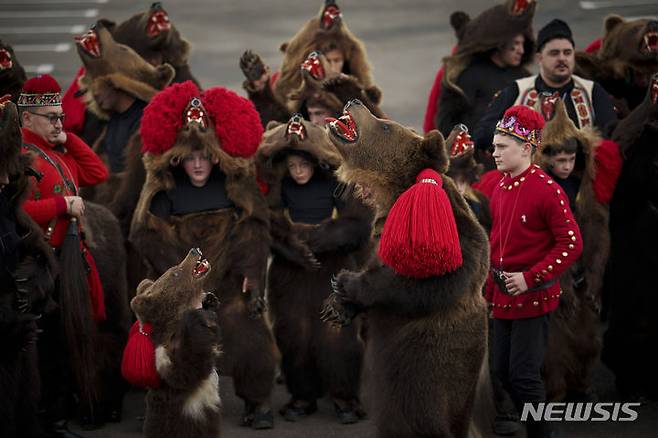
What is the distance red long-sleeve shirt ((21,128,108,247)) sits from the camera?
6441mm

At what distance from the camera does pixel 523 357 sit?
19.5ft

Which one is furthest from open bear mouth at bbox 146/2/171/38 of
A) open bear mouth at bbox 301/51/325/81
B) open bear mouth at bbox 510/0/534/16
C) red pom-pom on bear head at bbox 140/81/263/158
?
open bear mouth at bbox 510/0/534/16

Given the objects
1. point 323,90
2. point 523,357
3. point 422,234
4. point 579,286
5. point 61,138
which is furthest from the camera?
point 323,90

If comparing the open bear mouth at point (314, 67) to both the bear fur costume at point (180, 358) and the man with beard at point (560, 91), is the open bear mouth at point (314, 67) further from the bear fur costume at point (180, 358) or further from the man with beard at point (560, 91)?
the bear fur costume at point (180, 358)

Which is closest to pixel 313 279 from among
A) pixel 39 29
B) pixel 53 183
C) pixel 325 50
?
pixel 53 183

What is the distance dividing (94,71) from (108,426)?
265 centimetres

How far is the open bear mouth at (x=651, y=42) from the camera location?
816 centimetres

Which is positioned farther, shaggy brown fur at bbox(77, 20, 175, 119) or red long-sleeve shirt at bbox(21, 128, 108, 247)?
shaggy brown fur at bbox(77, 20, 175, 119)

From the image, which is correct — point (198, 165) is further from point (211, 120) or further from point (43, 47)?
point (43, 47)

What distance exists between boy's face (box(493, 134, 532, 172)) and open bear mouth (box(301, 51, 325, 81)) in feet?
6.62

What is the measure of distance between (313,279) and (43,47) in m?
13.9

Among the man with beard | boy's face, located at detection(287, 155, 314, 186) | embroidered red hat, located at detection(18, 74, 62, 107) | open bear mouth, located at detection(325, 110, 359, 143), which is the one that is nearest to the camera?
open bear mouth, located at detection(325, 110, 359, 143)

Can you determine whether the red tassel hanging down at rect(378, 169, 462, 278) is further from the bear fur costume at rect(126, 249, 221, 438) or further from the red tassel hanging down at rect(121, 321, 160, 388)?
the red tassel hanging down at rect(121, 321, 160, 388)

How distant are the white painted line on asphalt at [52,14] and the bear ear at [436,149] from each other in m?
16.6
